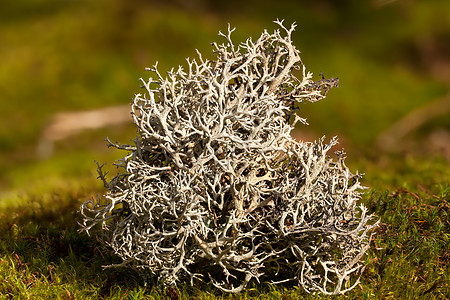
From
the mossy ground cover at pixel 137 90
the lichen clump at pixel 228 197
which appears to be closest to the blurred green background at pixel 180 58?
the mossy ground cover at pixel 137 90

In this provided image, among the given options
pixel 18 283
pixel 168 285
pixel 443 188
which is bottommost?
pixel 18 283

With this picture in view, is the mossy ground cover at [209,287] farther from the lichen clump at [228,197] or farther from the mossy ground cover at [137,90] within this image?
the lichen clump at [228,197]

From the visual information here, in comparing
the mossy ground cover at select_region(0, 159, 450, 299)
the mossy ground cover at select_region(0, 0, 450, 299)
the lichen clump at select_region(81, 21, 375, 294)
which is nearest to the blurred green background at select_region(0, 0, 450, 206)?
the mossy ground cover at select_region(0, 0, 450, 299)

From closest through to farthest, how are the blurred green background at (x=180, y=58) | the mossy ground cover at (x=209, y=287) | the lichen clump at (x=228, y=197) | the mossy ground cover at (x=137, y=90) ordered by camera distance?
1. the lichen clump at (x=228, y=197)
2. the mossy ground cover at (x=209, y=287)
3. the mossy ground cover at (x=137, y=90)
4. the blurred green background at (x=180, y=58)

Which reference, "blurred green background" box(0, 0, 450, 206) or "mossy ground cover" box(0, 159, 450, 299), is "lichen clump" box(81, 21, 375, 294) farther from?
"blurred green background" box(0, 0, 450, 206)

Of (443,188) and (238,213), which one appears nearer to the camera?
(238,213)

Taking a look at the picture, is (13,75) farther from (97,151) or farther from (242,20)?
(242,20)

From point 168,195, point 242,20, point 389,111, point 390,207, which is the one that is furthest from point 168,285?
point 242,20
